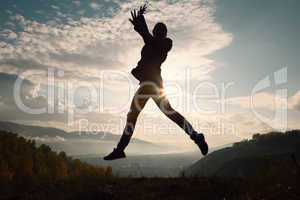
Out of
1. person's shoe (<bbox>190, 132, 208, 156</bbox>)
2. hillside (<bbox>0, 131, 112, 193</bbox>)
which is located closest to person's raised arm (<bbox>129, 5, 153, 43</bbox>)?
person's shoe (<bbox>190, 132, 208, 156</bbox>)

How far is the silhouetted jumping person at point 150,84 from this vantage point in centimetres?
767

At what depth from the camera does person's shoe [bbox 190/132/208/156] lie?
25.6ft

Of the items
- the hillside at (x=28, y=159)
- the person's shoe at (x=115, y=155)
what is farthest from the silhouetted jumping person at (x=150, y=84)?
the hillside at (x=28, y=159)

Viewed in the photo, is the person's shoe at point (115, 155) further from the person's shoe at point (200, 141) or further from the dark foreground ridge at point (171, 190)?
the person's shoe at point (200, 141)

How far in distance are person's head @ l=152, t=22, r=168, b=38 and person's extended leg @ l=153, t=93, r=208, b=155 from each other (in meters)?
1.48

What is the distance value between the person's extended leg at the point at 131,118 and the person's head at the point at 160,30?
4.59ft

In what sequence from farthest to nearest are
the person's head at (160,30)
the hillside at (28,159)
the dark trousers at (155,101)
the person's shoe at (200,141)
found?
1. the hillside at (28,159)
2. the person's head at (160,30)
3. the person's shoe at (200,141)
4. the dark trousers at (155,101)

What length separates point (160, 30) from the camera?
816cm

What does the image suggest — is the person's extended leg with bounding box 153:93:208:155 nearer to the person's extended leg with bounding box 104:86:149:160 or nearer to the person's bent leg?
the person's bent leg

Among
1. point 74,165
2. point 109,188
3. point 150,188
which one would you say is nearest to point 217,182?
point 150,188

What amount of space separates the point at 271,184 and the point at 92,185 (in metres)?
4.42

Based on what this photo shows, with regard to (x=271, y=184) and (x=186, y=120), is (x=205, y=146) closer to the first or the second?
(x=186, y=120)

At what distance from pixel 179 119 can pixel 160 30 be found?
7.06 feet

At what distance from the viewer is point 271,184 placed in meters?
7.84
